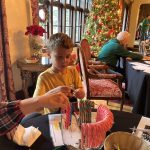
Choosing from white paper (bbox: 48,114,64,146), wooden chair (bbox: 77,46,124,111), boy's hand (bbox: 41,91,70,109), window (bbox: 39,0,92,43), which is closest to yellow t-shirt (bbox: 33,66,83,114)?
white paper (bbox: 48,114,64,146)

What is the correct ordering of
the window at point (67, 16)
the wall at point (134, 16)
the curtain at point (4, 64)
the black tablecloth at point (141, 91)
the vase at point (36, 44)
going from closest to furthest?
the black tablecloth at point (141, 91) < the curtain at point (4, 64) < the vase at point (36, 44) < the window at point (67, 16) < the wall at point (134, 16)

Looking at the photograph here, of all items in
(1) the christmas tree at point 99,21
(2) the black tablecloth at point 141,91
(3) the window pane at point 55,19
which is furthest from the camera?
(1) the christmas tree at point 99,21

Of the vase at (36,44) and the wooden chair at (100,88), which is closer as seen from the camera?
the wooden chair at (100,88)

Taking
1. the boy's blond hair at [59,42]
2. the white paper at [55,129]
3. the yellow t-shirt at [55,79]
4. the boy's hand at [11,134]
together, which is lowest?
the white paper at [55,129]

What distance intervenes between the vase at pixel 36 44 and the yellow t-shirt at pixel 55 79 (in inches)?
60.7

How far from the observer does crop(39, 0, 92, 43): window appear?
405 centimetres

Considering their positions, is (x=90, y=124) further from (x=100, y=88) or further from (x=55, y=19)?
(x=55, y=19)

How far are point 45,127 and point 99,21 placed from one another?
485cm

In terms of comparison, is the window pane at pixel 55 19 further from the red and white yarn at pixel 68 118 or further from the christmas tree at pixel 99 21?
the red and white yarn at pixel 68 118

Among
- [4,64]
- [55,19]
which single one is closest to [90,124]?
[4,64]

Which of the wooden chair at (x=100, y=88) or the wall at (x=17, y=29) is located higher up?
the wall at (x=17, y=29)

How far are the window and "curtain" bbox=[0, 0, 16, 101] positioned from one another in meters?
1.28

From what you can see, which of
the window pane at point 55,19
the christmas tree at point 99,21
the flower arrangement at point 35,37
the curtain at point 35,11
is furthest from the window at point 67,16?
the flower arrangement at point 35,37

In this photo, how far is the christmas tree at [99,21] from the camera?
534 centimetres
